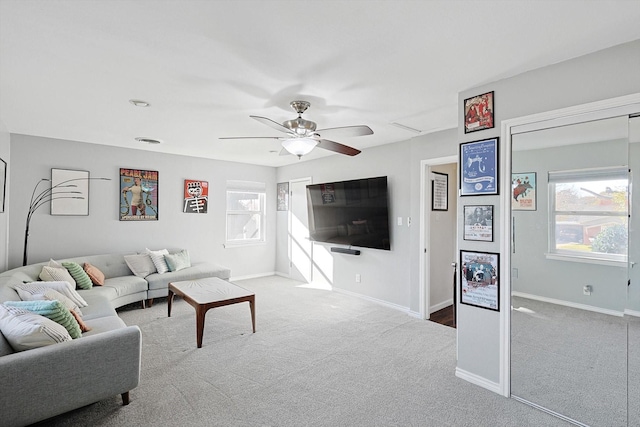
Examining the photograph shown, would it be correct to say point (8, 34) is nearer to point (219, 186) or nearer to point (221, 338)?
point (221, 338)

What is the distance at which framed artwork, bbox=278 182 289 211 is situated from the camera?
6613mm

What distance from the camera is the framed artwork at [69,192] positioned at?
4.44m

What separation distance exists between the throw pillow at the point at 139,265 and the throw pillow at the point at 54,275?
35.8 inches

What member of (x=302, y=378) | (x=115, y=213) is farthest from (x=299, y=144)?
(x=115, y=213)

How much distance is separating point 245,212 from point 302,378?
14.3ft

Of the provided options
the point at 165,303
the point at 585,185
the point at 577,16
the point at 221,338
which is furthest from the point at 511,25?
the point at 165,303

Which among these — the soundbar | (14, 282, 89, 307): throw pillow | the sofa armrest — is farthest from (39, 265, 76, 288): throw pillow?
the soundbar

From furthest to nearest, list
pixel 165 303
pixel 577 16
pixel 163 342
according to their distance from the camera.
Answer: pixel 165 303
pixel 163 342
pixel 577 16

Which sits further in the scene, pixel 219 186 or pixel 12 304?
pixel 219 186

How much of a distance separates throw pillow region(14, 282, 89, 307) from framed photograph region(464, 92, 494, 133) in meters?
3.98

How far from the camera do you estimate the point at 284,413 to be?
2199 millimetres

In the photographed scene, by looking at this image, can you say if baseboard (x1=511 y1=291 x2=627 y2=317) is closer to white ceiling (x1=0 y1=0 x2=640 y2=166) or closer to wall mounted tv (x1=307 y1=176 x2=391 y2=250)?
white ceiling (x1=0 y1=0 x2=640 y2=166)

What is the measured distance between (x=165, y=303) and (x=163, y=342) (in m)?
1.56

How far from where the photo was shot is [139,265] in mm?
4672
